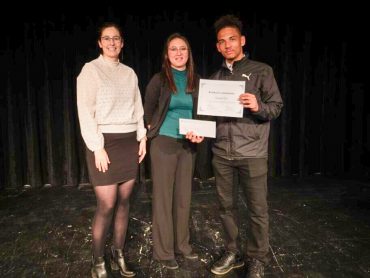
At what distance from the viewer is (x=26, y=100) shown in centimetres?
402

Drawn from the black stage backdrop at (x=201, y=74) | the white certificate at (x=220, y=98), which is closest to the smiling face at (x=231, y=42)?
the white certificate at (x=220, y=98)

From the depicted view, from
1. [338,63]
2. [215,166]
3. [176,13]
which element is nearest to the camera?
[215,166]

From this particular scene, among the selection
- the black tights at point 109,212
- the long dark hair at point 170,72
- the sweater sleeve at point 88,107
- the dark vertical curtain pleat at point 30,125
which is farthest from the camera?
the dark vertical curtain pleat at point 30,125

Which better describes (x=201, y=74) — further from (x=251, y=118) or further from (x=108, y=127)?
(x=108, y=127)

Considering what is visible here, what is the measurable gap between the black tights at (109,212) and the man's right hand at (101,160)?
121mm

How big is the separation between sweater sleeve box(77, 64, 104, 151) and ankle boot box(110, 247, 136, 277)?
2.42ft

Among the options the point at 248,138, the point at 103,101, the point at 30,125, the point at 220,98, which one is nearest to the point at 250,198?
the point at 248,138

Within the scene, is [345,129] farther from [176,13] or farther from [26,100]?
[26,100]

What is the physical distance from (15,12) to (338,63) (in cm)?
408

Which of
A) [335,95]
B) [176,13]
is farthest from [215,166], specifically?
[335,95]

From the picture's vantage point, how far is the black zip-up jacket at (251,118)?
6.31 ft

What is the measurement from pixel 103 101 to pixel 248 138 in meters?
0.85

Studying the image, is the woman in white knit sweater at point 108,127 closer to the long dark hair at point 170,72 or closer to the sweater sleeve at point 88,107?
the sweater sleeve at point 88,107

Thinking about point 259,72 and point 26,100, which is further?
point 26,100
